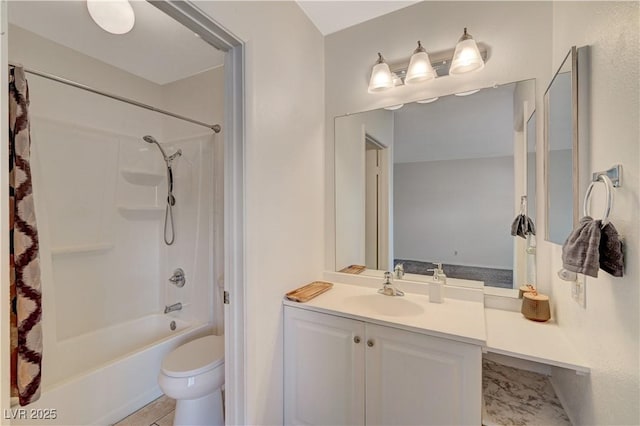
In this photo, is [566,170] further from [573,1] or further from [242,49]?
[242,49]

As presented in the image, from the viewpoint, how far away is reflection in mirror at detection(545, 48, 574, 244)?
3.43ft

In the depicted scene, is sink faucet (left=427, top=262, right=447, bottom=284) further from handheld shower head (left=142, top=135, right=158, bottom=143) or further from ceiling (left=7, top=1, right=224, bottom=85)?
handheld shower head (left=142, top=135, right=158, bottom=143)

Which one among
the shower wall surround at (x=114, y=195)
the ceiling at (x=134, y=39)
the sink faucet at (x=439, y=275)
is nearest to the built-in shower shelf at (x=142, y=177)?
the shower wall surround at (x=114, y=195)

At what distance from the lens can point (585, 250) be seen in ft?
2.45

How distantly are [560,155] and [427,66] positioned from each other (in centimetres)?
84

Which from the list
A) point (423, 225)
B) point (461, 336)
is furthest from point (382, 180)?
point (461, 336)

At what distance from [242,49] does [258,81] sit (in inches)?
5.9

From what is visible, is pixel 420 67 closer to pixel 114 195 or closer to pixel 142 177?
pixel 142 177

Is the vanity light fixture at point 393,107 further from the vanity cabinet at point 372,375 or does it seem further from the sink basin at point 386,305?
the vanity cabinet at point 372,375

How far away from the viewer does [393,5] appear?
5.49 ft

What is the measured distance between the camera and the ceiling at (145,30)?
5.16 ft

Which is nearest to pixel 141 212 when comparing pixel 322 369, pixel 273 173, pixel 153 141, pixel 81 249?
pixel 81 249

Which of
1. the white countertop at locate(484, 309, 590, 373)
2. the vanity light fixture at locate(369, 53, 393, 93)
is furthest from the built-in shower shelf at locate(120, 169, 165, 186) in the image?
the white countertop at locate(484, 309, 590, 373)

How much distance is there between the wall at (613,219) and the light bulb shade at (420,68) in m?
0.62
